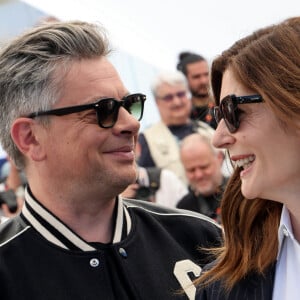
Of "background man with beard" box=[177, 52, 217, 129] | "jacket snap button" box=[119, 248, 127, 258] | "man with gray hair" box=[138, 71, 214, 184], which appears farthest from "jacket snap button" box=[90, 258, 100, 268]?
"background man with beard" box=[177, 52, 217, 129]

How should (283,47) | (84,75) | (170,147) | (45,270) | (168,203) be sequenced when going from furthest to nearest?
(170,147) → (168,203) → (84,75) → (45,270) → (283,47)

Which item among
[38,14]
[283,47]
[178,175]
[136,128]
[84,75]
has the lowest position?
[178,175]

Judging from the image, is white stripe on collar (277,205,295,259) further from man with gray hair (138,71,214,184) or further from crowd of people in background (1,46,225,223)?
man with gray hair (138,71,214,184)

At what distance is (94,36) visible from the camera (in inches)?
111

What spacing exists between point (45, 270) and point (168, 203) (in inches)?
100

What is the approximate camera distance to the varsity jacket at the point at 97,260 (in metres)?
2.44

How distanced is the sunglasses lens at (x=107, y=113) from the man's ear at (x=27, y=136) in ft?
0.87

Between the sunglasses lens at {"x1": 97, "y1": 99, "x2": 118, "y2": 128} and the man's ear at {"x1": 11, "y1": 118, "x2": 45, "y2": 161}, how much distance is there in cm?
27

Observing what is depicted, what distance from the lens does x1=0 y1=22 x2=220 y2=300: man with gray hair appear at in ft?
8.25

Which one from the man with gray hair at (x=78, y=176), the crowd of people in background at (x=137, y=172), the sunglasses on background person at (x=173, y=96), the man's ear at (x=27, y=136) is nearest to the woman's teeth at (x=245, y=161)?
the crowd of people in background at (x=137, y=172)

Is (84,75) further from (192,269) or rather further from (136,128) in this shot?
(192,269)

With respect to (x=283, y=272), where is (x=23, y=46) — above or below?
above

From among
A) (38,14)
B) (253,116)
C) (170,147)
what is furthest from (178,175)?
(253,116)

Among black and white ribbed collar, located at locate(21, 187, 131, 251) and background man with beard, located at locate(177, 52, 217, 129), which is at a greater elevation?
black and white ribbed collar, located at locate(21, 187, 131, 251)
